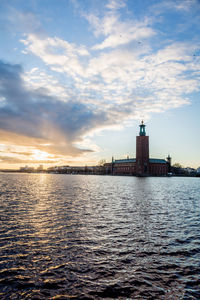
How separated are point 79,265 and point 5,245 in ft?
14.5

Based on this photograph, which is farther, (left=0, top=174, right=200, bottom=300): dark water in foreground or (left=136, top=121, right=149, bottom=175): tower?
(left=136, top=121, right=149, bottom=175): tower

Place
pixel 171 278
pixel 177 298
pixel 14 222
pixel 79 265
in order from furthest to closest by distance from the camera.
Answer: pixel 14 222 < pixel 79 265 < pixel 171 278 < pixel 177 298

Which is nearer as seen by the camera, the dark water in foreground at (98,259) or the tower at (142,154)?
the dark water in foreground at (98,259)

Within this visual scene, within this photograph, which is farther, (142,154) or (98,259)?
(142,154)

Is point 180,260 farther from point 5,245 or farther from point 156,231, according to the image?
point 5,245

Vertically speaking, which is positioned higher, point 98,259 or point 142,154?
point 142,154

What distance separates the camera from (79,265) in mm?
8984

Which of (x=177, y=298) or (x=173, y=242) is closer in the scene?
(x=177, y=298)

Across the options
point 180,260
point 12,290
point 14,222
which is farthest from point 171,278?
point 14,222

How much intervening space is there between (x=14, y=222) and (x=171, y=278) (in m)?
11.8

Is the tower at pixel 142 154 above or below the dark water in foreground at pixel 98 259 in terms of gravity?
above

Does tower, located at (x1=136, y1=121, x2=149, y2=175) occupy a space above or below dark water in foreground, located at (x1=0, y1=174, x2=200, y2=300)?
above

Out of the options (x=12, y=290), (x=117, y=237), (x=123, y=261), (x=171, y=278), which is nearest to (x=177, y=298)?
(x=171, y=278)

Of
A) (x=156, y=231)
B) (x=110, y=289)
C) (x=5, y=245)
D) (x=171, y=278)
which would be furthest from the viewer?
(x=156, y=231)
